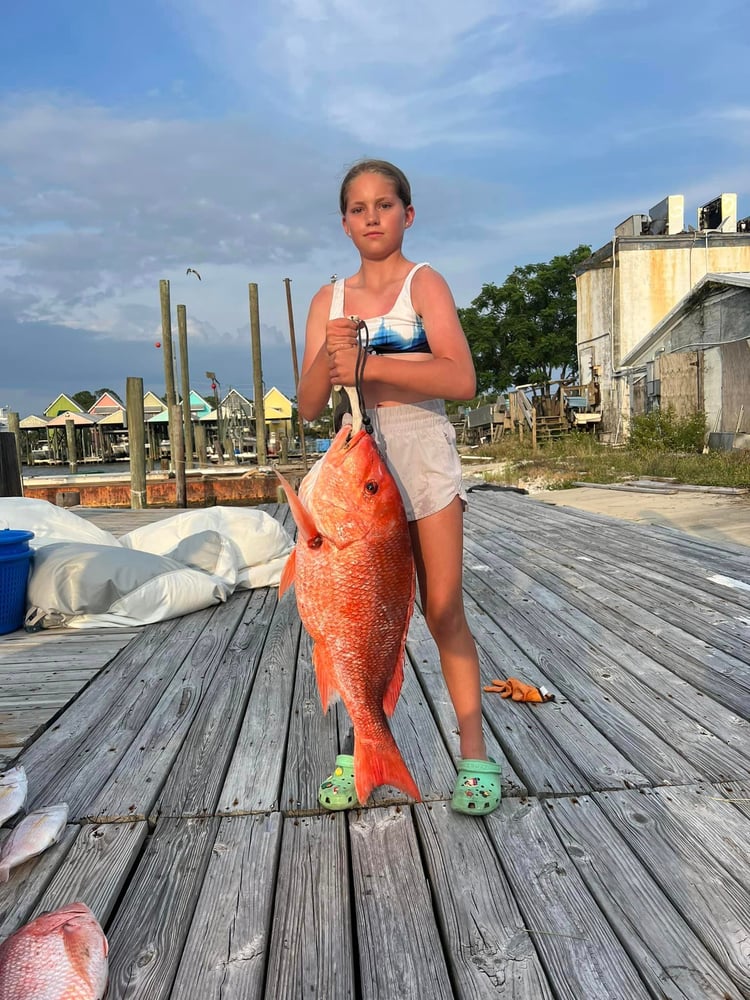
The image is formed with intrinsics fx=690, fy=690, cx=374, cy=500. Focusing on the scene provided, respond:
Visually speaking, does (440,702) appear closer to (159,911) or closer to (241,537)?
(159,911)

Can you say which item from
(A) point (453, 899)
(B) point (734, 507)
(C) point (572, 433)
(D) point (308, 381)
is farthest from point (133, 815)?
(C) point (572, 433)

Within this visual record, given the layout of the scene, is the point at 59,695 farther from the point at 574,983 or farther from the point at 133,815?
the point at 574,983

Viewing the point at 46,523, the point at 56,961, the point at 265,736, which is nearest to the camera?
the point at 56,961

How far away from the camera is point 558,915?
1805 mm

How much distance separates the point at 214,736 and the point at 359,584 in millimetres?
1486

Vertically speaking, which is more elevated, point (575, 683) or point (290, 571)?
point (290, 571)

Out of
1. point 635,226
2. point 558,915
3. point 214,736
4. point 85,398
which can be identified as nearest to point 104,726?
point 214,736

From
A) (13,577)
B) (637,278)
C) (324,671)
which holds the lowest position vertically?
(13,577)

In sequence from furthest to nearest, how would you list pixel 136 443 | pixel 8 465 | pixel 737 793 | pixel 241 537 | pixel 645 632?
pixel 136 443, pixel 8 465, pixel 241 537, pixel 645 632, pixel 737 793

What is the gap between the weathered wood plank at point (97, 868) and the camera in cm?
190

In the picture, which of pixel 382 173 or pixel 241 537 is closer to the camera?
pixel 382 173

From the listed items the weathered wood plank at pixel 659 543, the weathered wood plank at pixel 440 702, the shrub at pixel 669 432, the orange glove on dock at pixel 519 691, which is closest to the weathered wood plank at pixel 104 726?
the weathered wood plank at pixel 440 702

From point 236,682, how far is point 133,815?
50.2 inches

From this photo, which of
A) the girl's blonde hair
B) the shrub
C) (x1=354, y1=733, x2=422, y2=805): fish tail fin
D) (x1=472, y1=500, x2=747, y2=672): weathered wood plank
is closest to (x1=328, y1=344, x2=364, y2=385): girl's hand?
the girl's blonde hair
